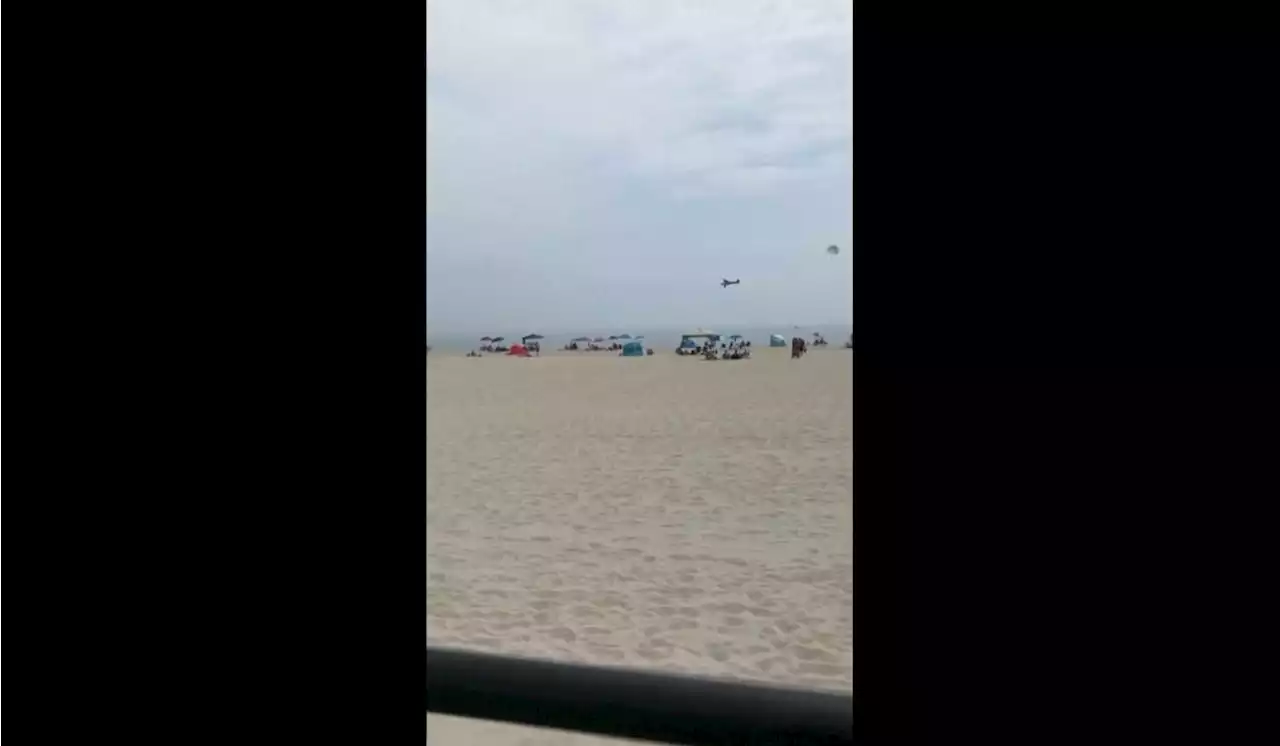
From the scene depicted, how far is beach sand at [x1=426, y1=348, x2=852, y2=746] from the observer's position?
3.57m

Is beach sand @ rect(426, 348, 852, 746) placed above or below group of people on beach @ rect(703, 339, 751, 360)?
below

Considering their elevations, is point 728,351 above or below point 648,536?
above

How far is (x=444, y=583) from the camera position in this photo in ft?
15.3

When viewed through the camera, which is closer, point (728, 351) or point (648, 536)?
point (648, 536)

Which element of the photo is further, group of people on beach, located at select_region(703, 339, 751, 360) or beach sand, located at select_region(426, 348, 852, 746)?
group of people on beach, located at select_region(703, 339, 751, 360)

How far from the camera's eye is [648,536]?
548cm

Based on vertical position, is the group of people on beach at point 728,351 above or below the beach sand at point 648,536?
above

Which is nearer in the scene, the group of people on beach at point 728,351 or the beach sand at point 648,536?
the beach sand at point 648,536

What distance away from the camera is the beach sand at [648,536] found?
11.7 ft
